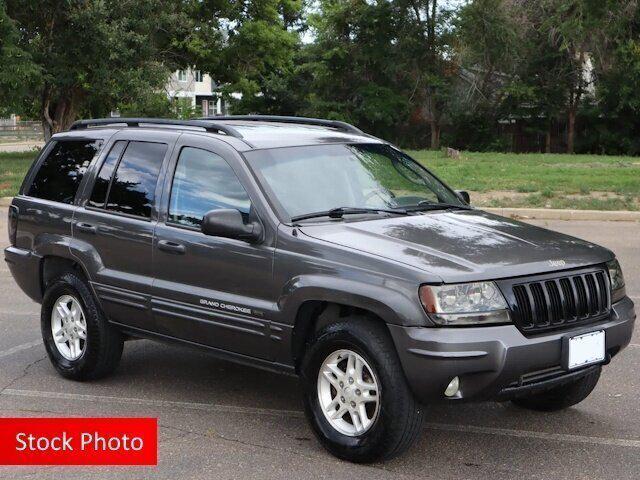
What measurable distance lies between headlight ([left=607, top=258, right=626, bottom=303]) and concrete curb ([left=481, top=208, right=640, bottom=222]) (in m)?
10.9

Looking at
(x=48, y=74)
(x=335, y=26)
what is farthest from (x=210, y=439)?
(x=335, y=26)

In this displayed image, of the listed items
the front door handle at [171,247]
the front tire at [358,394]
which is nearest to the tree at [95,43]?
the front door handle at [171,247]

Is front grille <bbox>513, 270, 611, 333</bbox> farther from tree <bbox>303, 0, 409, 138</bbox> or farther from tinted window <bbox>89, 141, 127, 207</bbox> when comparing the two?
tree <bbox>303, 0, 409, 138</bbox>

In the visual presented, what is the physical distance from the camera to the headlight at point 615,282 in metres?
5.25

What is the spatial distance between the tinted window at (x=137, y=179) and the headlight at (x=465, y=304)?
2217 mm

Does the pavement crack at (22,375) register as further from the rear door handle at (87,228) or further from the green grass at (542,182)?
the green grass at (542,182)

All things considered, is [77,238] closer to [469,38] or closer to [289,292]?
[289,292]

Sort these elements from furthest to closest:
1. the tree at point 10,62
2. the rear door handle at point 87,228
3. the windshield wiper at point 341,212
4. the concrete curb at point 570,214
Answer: the tree at point 10,62
the concrete curb at point 570,214
the rear door handle at point 87,228
the windshield wiper at point 341,212

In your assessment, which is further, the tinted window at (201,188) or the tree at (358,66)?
the tree at (358,66)

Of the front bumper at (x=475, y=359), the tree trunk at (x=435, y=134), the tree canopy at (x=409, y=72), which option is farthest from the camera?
the tree trunk at (x=435, y=134)

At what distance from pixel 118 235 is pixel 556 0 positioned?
3469 centimetres

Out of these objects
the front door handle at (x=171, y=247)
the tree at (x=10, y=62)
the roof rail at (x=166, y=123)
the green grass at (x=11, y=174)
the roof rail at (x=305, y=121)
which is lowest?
the green grass at (x=11, y=174)

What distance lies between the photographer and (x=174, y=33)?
3762 cm

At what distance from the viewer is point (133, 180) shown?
624 cm
